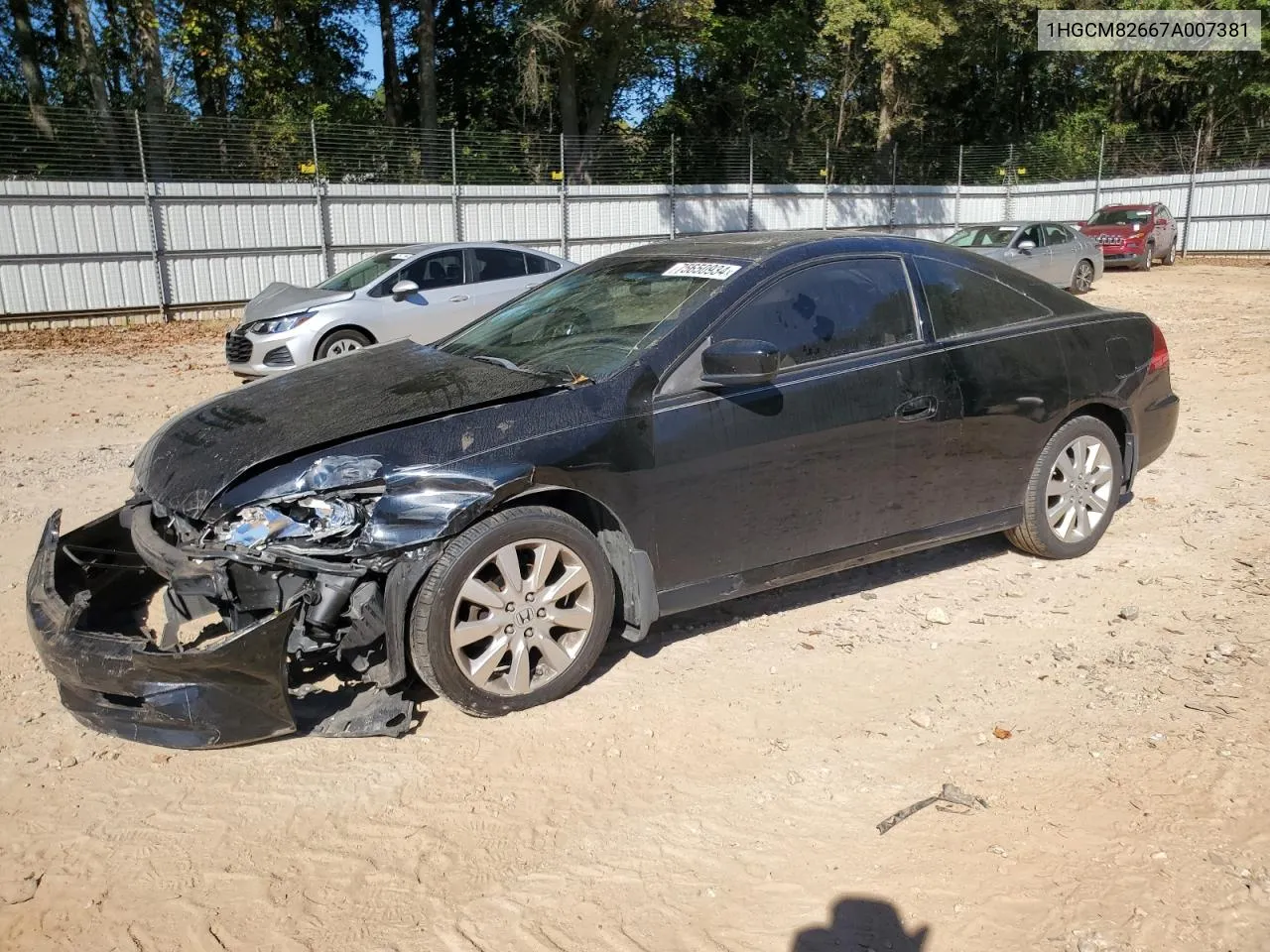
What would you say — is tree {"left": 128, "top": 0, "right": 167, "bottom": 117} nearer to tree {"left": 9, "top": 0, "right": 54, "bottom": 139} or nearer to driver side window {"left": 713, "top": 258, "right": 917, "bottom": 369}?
tree {"left": 9, "top": 0, "right": 54, "bottom": 139}

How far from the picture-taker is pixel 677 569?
4.07 metres

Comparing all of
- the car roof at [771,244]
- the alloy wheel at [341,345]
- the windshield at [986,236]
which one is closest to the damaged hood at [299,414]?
the car roof at [771,244]

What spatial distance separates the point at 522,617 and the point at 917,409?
2.01m

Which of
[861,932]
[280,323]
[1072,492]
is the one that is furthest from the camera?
[280,323]

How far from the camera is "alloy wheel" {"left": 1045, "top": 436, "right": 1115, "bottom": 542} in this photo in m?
5.26

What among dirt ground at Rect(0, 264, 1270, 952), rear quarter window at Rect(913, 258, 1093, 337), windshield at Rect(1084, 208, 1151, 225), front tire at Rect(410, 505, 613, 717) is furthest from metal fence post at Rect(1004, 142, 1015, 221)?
front tire at Rect(410, 505, 613, 717)

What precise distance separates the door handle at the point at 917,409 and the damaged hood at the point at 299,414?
1.60 meters

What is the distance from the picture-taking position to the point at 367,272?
11.8 metres

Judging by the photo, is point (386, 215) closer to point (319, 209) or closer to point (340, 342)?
point (319, 209)

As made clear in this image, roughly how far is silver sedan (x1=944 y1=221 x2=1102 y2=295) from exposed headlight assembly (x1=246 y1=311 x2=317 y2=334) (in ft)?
35.6

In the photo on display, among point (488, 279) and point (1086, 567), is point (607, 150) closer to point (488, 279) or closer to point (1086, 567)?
point (488, 279)

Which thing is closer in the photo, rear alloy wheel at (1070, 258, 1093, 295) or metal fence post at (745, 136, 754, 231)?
rear alloy wheel at (1070, 258, 1093, 295)

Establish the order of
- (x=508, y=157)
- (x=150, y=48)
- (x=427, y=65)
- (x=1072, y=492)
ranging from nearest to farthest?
1. (x=1072, y=492)
2. (x=150, y=48)
3. (x=508, y=157)
4. (x=427, y=65)

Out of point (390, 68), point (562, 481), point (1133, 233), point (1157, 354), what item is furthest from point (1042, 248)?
point (390, 68)
